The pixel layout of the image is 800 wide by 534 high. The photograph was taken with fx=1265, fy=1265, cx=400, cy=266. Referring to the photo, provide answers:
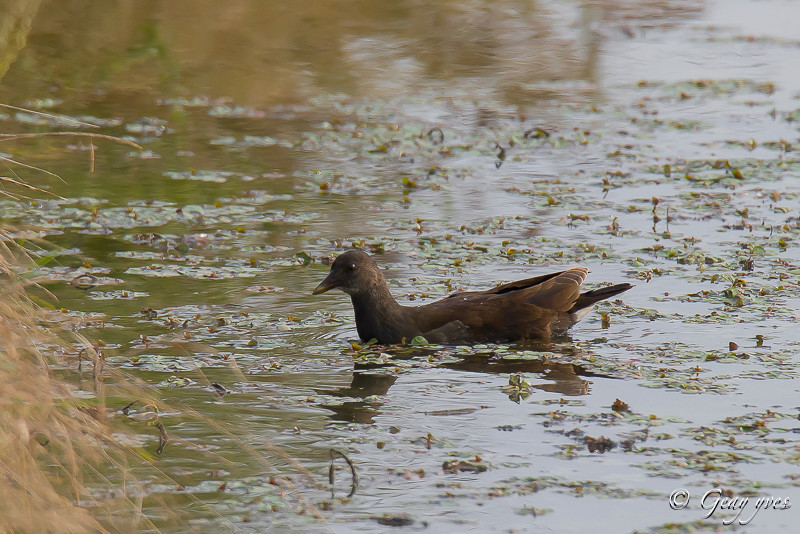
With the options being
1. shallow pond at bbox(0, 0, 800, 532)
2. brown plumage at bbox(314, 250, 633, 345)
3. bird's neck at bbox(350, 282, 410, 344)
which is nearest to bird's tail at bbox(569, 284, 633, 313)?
brown plumage at bbox(314, 250, 633, 345)

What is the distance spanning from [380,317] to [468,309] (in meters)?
0.61

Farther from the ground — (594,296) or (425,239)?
(425,239)

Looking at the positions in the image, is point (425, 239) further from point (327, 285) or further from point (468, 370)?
point (468, 370)

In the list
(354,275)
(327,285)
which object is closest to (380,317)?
(354,275)

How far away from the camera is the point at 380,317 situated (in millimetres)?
8742

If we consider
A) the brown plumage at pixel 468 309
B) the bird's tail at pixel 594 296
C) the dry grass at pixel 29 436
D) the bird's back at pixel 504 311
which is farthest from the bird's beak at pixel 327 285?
the dry grass at pixel 29 436

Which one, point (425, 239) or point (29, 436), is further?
point (425, 239)

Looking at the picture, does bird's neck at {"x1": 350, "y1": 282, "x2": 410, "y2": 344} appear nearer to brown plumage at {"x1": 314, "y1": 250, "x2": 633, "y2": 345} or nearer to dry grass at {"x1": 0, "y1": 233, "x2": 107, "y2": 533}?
brown plumage at {"x1": 314, "y1": 250, "x2": 633, "y2": 345}

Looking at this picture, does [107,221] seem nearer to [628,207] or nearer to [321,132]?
[321,132]

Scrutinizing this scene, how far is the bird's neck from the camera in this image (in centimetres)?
871

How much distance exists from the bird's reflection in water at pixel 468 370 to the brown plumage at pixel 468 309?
14 centimetres

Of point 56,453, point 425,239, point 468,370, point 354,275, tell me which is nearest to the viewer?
point 56,453

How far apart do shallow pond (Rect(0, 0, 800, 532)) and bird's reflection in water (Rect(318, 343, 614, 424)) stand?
3 centimetres

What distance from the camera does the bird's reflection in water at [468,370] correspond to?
7.37m
